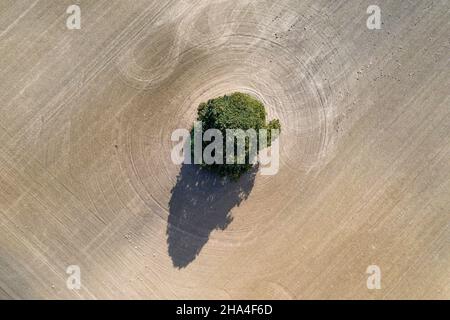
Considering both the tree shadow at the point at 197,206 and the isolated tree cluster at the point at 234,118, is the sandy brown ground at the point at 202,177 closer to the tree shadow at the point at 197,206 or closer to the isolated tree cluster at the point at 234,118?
the tree shadow at the point at 197,206

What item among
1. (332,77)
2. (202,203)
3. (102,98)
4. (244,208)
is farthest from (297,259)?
(102,98)

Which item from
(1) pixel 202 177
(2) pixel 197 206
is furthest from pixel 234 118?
(2) pixel 197 206

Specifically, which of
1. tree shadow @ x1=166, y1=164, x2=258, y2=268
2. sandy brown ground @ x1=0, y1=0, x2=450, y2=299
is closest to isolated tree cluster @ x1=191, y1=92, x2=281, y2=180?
tree shadow @ x1=166, y1=164, x2=258, y2=268

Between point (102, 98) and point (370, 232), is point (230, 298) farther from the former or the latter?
point (102, 98)

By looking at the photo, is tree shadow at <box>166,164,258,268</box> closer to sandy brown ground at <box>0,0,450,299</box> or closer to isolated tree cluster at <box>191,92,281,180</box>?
sandy brown ground at <box>0,0,450,299</box>

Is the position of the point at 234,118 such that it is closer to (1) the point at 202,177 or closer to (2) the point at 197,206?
(1) the point at 202,177

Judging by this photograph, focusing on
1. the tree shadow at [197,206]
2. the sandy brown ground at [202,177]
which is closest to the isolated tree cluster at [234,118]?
the tree shadow at [197,206]
